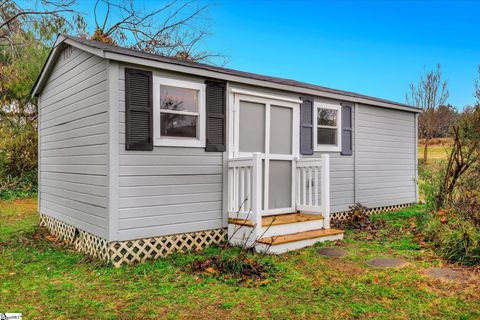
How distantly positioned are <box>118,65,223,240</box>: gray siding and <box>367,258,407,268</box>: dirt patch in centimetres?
243

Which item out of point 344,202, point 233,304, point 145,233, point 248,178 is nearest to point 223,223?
point 248,178

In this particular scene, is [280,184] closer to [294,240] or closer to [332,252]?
[294,240]

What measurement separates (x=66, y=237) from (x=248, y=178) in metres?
3.52

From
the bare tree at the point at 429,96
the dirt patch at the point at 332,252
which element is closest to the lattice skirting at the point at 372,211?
the dirt patch at the point at 332,252

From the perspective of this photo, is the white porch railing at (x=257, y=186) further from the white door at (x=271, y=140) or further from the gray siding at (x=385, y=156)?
the gray siding at (x=385, y=156)

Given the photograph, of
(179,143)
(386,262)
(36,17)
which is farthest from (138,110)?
(36,17)

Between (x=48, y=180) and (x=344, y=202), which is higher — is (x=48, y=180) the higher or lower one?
the higher one

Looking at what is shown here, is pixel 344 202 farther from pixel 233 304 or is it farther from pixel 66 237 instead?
pixel 66 237

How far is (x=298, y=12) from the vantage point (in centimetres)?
1316

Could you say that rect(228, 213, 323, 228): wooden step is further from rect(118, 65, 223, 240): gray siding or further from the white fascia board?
the white fascia board

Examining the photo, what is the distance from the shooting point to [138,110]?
4.86 metres

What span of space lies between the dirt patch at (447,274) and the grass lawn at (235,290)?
0.10m

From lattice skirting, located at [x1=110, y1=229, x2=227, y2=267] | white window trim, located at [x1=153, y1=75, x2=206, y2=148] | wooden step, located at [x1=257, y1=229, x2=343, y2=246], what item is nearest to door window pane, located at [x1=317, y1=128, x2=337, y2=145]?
wooden step, located at [x1=257, y1=229, x2=343, y2=246]

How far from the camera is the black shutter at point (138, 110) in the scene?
479 cm
